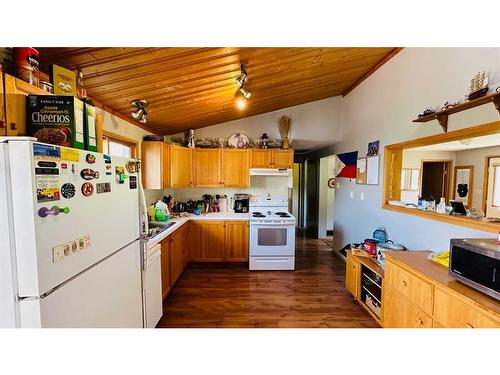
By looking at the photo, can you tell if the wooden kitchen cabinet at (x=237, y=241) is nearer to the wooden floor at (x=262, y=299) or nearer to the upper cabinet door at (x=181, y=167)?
the wooden floor at (x=262, y=299)

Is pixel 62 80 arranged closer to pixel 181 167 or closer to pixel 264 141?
pixel 181 167

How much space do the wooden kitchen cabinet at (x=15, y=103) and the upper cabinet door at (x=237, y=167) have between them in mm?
2903

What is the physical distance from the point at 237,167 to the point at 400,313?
2992 mm

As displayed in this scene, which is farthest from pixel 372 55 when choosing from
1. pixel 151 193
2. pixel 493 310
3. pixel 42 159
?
pixel 151 193

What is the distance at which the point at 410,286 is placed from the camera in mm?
1680

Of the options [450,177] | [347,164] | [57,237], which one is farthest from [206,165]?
[450,177]

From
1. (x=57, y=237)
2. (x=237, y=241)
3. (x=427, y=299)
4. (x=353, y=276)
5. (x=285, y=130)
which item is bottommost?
(x=353, y=276)

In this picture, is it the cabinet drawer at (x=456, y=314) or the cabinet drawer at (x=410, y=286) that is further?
the cabinet drawer at (x=410, y=286)

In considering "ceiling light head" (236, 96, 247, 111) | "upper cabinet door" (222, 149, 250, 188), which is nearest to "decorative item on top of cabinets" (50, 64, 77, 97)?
"ceiling light head" (236, 96, 247, 111)

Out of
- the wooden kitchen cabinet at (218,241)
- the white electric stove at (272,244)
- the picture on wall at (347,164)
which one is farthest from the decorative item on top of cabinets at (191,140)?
the picture on wall at (347,164)

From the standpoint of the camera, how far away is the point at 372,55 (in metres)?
2.71

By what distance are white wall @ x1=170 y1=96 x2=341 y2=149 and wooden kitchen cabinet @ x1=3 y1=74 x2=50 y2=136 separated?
3101 mm

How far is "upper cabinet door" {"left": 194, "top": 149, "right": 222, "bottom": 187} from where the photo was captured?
4004mm

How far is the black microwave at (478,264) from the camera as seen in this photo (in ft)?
3.98
